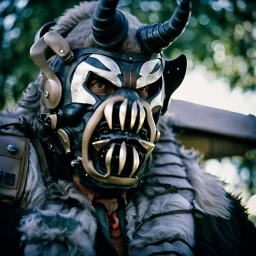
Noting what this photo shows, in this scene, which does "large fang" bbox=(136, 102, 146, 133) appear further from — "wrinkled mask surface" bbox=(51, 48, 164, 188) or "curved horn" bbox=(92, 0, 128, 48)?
"curved horn" bbox=(92, 0, 128, 48)

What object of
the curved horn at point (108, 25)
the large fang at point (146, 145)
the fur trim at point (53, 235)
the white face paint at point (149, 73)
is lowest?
the fur trim at point (53, 235)

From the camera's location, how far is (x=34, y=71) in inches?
180

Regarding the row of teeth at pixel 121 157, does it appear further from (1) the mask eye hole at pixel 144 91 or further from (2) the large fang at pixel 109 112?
(1) the mask eye hole at pixel 144 91

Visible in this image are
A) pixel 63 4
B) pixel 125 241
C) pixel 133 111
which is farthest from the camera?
pixel 63 4

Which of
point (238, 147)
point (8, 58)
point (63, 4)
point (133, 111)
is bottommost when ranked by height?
point (8, 58)

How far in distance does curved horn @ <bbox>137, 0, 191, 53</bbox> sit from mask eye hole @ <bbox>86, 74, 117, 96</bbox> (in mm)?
260

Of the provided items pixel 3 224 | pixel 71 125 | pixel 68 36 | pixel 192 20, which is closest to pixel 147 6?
pixel 192 20

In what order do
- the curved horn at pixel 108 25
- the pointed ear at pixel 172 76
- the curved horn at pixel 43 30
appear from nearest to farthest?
the curved horn at pixel 108 25 → the curved horn at pixel 43 30 → the pointed ear at pixel 172 76

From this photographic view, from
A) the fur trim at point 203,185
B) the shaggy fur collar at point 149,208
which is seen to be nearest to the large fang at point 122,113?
the shaggy fur collar at point 149,208

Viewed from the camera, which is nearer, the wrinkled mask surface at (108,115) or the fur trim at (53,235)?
the fur trim at (53,235)

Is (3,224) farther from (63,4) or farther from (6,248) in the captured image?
(63,4)

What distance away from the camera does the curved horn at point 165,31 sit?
7.34 feet

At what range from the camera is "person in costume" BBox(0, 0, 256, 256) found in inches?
91.0

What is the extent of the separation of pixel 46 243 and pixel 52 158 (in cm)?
60
